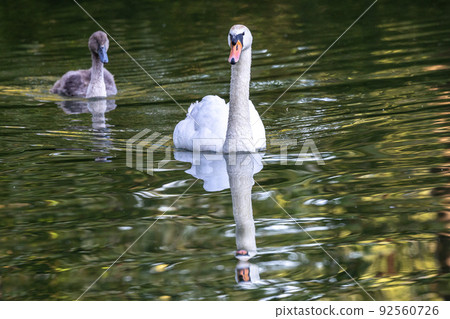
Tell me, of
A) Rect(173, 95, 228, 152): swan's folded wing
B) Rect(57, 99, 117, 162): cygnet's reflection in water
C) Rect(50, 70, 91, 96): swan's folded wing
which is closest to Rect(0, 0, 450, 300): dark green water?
Rect(57, 99, 117, 162): cygnet's reflection in water

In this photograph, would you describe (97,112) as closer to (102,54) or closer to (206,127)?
(102,54)

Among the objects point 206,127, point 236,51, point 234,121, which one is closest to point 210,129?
point 206,127

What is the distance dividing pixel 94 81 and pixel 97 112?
139cm

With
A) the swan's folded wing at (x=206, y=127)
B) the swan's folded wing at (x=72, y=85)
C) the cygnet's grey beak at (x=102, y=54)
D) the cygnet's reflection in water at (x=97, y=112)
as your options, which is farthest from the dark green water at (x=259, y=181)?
the cygnet's grey beak at (x=102, y=54)

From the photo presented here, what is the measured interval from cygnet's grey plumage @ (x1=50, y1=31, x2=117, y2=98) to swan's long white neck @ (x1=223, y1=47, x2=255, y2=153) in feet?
15.8

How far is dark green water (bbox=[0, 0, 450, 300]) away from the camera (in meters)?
6.06

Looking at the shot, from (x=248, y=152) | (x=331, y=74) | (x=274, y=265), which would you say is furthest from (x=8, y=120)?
(x=274, y=265)

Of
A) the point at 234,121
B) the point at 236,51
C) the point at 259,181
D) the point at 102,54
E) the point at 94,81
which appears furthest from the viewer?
the point at 102,54

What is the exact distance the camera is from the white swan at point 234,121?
9.51 metres

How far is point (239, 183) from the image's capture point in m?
8.45

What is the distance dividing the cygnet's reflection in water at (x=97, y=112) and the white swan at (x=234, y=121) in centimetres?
100

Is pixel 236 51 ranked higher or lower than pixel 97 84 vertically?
higher

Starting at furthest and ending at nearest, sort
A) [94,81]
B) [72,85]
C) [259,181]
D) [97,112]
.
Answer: [72,85] < [94,81] < [97,112] < [259,181]

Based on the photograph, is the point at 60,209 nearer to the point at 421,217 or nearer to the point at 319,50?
the point at 421,217
